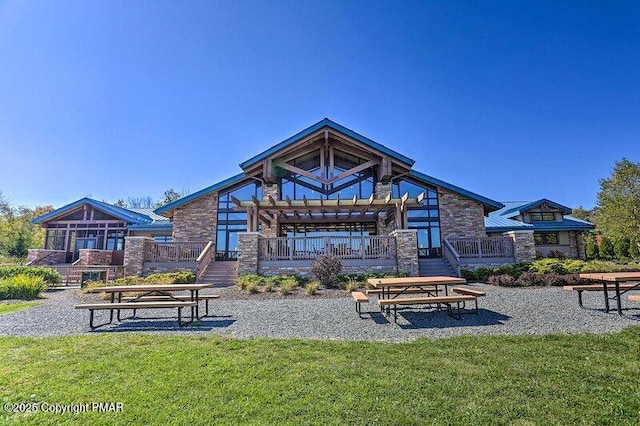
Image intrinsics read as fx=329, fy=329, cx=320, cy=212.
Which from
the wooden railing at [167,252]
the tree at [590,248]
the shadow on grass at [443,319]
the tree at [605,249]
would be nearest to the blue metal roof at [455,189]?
the shadow on grass at [443,319]

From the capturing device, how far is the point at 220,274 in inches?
586

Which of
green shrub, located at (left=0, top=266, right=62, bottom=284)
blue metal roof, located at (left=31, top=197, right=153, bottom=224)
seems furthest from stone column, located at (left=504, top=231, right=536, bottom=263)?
blue metal roof, located at (left=31, top=197, right=153, bottom=224)

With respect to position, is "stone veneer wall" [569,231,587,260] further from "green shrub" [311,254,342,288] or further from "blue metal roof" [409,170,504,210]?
"green shrub" [311,254,342,288]

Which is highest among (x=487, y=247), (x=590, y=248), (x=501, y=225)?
(x=501, y=225)

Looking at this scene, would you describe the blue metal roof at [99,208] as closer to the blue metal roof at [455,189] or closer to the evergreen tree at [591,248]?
the blue metal roof at [455,189]

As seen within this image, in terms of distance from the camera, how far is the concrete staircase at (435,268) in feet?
46.9

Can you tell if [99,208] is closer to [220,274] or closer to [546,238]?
[220,274]

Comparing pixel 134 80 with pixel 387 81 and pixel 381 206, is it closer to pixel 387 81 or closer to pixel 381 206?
pixel 387 81

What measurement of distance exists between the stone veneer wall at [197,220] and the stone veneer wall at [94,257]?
163 inches

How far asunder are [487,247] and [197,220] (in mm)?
14857

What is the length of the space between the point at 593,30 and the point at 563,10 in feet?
4.53

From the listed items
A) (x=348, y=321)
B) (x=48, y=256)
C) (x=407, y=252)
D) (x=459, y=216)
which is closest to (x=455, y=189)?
(x=459, y=216)

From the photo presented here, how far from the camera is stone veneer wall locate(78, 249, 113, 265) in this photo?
1698 centimetres

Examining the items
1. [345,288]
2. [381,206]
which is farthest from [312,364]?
[381,206]
